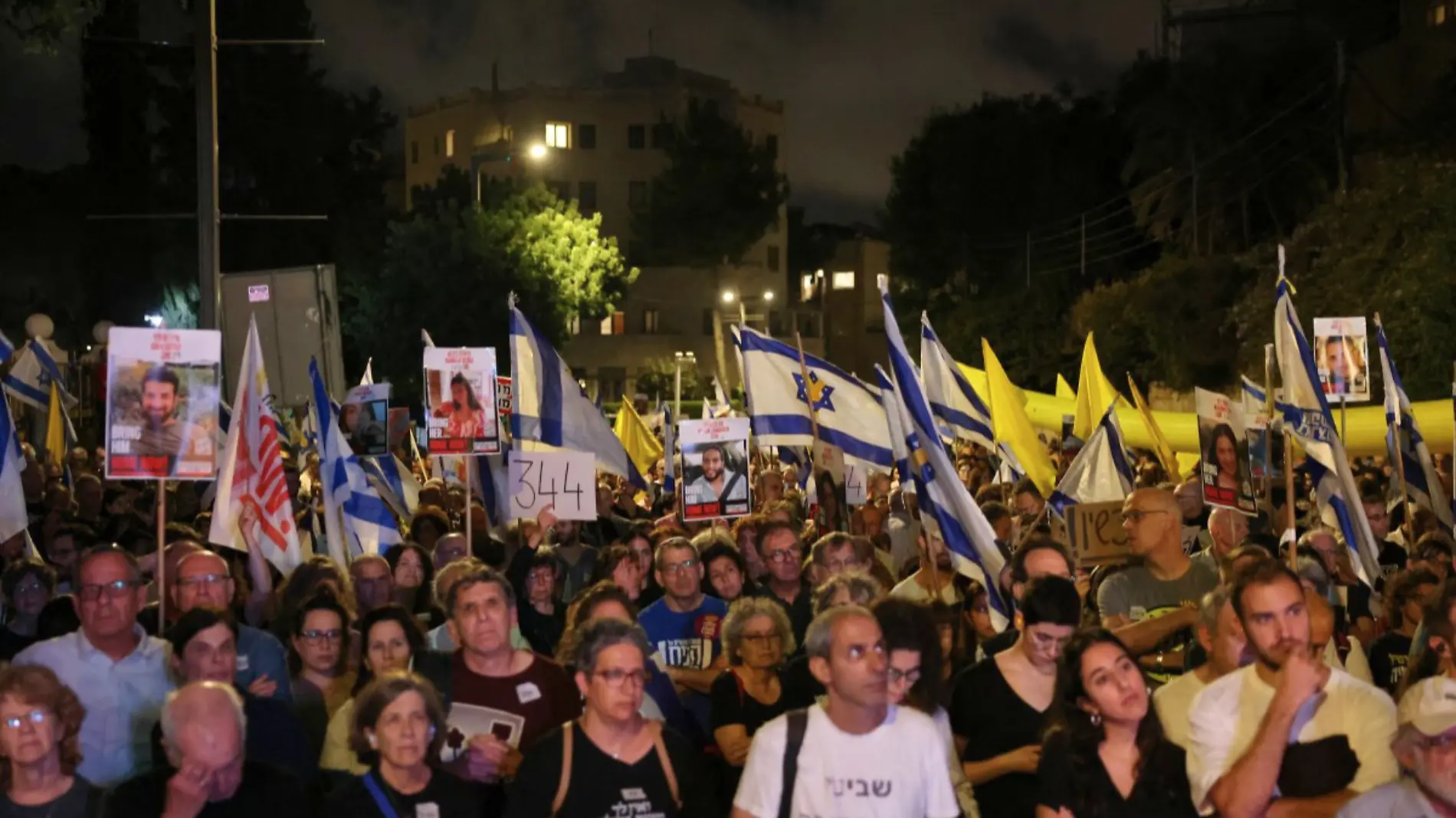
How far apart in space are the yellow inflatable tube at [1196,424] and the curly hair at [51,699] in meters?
11.2

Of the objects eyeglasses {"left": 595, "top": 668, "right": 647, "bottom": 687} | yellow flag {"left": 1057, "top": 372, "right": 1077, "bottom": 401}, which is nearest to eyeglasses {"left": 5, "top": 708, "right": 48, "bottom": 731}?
eyeglasses {"left": 595, "top": 668, "right": 647, "bottom": 687}

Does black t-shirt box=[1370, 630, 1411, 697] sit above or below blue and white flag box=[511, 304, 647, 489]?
below

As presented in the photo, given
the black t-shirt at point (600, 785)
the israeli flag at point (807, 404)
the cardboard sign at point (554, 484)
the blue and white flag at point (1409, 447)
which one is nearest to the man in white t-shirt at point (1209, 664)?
the black t-shirt at point (600, 785)

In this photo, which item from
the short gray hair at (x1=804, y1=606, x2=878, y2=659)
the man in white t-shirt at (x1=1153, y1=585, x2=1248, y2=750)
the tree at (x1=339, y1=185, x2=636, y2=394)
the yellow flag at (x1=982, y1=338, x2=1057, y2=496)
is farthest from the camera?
the tree at (x1=339, y1=185, x2=636, y2=394)

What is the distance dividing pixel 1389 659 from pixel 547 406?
6782mm

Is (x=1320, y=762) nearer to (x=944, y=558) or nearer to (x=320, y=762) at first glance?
(x=320, y=762)

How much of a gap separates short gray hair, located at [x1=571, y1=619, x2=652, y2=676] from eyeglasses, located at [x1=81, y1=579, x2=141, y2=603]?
225 centimetres

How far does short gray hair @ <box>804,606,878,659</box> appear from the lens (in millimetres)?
5016

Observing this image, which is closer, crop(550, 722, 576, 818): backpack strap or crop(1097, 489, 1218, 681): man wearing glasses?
crop(550, 722, 576, 818): backpack strap

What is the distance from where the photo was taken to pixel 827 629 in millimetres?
5039

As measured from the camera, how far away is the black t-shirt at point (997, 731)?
579 centimetres

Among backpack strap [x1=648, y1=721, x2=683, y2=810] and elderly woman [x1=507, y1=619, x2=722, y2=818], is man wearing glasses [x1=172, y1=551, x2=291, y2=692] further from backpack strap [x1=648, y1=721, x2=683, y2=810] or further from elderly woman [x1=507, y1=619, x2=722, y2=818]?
backpack strap [x1=648, y1=721, x2=683, y2=810]

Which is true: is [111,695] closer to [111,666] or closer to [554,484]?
[111,666]

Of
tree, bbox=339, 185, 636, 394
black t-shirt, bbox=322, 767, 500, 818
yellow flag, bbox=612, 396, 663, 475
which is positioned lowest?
black t-shirt, bbox=322, 767, 500, 818
